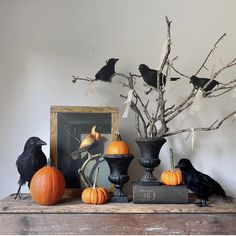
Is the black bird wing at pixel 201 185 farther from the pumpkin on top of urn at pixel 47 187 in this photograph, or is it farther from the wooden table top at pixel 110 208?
the pumpkin on top of urn at pixel 47 187

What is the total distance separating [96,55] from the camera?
1695 mm

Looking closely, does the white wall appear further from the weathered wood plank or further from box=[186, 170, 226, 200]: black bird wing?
the weathered wood plank

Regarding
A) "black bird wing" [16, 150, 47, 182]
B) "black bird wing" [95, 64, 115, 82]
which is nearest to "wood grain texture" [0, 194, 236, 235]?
"black bird wing" [16, 150, 47, 182]

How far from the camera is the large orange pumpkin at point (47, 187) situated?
1259mm

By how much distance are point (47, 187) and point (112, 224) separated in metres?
0.31

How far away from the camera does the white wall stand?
1660mm

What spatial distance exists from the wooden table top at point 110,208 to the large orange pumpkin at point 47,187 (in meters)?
0.03

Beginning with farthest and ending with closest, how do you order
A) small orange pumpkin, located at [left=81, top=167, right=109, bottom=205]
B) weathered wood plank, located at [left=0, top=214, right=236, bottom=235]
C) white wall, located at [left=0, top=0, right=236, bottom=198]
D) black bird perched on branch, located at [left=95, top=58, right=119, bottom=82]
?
white wall, located at [left=0, top=0, right=236, bottom=198]
black bird perched on branch, located at [left=95, top=58, right=119, bottom=82]
small orange pumpkin, located at [left=81, top=167, right=109, bottom=205]
weathered wood plank, located at [left=0, top=214, right=236, bottom=235]

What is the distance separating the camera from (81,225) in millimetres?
1185

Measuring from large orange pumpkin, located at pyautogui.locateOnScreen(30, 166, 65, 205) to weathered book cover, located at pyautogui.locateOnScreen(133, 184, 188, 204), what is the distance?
0.33m

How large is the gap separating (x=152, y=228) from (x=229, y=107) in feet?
2.77

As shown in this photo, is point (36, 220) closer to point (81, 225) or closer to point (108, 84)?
point (81, 225)

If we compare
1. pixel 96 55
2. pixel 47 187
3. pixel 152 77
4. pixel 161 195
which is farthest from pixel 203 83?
pixel 47 187

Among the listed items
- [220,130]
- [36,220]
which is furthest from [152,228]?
[220,130]
